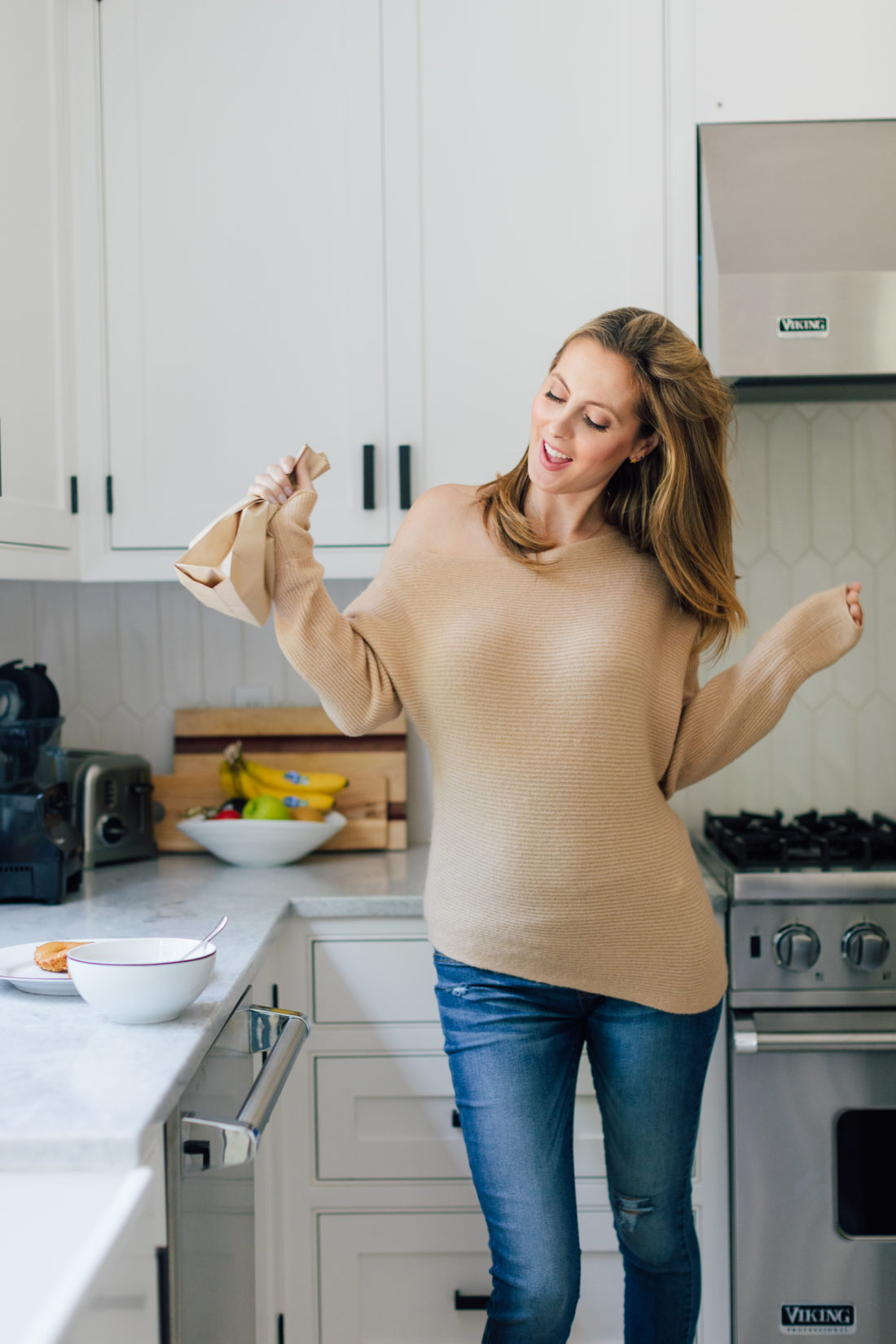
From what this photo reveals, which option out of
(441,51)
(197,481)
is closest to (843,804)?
(197,481)

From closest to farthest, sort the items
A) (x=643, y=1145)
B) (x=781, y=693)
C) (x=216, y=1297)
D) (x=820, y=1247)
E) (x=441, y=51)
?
(x=216, y=1297)
(x=643, y=1145)
(x=781, y=693)
(x=820, y=1247)
(x=441, y=51)

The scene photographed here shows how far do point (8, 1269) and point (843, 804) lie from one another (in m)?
1.85

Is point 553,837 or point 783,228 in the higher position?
point 783,228

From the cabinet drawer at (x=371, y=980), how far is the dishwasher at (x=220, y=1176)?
10.1 inches

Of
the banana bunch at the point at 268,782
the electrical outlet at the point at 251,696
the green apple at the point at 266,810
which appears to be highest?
A: the electrical outlet at the point at 251,696

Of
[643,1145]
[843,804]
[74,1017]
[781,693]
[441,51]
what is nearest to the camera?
[74,1017]

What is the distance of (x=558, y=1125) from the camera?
1.33m

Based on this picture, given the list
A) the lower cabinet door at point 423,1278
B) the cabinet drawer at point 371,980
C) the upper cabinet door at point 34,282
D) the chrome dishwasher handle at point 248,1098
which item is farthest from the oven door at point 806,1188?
the upper cabinet door at point 34,282

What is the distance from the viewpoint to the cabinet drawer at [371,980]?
1.75 meters

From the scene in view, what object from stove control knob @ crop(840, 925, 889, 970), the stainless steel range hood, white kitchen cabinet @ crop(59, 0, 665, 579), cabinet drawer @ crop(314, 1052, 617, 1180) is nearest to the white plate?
cabinet drawer @ crop(314, 1052, 617, 1180)

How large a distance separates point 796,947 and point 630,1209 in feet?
1.67

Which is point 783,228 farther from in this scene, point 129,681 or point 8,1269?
point 8,1269

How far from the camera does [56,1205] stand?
0.83 meters

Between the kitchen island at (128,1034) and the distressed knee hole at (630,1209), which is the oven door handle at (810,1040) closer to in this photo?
the kitchen island at (128,1034)
